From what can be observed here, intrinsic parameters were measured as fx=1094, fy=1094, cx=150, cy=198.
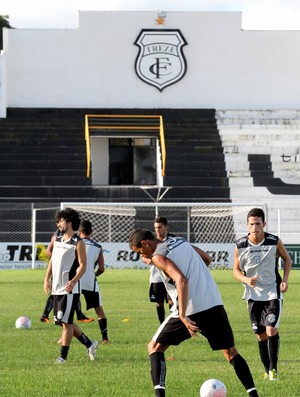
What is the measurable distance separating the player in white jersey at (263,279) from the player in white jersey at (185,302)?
223 cm

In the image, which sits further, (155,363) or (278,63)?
(278,63)

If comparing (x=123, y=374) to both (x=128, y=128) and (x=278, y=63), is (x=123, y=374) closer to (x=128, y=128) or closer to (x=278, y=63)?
(x=128, y=128)

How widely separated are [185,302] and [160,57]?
39.6 metres

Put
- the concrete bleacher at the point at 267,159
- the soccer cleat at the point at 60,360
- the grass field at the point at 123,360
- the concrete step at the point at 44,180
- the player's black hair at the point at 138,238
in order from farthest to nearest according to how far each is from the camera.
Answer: the concrete step at the point at 44,180 < the concrete bleacher at the point at 267,159 < the soccer cleat at the point at 60,360 < the grass field at the point at 123,360 < the player's black hair at the point at 138,238

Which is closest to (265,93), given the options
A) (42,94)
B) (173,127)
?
(173,127)

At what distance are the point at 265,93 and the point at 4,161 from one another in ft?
40.8

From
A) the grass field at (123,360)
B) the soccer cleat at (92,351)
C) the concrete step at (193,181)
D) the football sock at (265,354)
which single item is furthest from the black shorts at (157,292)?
the concrete step at (193,181)

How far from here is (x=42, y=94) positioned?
48.2 meters

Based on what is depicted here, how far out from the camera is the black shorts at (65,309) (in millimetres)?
12695

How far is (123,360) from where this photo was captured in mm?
13266

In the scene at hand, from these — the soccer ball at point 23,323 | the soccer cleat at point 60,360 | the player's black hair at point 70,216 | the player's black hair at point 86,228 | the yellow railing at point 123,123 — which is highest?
the yellow railing at point 123,123

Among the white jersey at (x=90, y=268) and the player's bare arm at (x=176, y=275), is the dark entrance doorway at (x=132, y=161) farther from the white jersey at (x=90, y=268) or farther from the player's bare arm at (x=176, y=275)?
the player's bare arm at (x=176, y=275)

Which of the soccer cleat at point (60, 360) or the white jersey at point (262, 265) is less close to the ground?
the white jersey at point (262, 265)

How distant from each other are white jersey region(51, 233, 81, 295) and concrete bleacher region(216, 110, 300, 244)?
83.9ft
